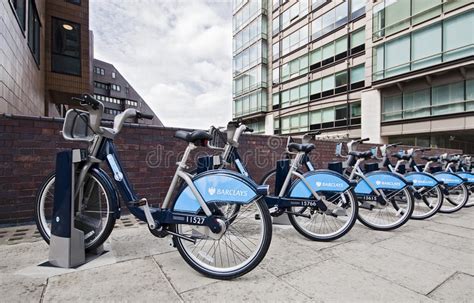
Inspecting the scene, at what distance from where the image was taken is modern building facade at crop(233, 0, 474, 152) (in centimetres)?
1365

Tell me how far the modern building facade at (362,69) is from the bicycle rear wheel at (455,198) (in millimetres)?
11044

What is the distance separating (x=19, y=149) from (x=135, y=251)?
80.5 inches

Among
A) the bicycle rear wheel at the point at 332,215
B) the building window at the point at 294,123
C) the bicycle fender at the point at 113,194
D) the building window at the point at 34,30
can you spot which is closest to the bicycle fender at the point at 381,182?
the bicycle rear wheel at the point at 332,215

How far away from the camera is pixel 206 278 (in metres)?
2.00

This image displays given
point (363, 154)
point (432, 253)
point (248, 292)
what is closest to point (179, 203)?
point (248, 292)

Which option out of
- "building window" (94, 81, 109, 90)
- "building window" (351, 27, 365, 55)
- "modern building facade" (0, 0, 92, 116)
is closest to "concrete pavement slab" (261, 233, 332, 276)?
"modern building facade" (0, 0, 92, 116)

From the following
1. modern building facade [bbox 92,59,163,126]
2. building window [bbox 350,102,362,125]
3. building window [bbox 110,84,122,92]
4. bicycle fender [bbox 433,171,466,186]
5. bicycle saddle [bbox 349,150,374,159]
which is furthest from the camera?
building window [bbox 110,84,122,92]

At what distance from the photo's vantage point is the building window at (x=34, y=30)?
22.3 ft

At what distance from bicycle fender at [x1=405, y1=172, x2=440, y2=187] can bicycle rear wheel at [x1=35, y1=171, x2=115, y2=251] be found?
4424 millimetres

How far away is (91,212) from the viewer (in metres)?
2.36

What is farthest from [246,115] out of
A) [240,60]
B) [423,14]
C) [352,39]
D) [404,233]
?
[404,233]

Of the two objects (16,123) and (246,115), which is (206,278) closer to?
(16,123)

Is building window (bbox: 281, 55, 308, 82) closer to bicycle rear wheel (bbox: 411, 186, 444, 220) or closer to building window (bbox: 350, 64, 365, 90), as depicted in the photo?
building window (bbox: 350, 64, 365, 90)

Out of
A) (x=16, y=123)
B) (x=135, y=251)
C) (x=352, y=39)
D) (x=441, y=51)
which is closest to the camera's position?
(x=135, y=251)
